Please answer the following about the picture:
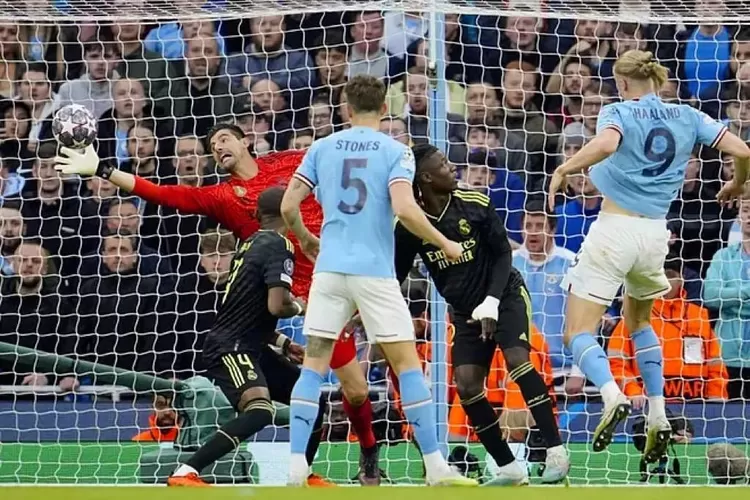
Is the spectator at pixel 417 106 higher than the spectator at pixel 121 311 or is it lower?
higher

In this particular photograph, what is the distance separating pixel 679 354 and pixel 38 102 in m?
5.05

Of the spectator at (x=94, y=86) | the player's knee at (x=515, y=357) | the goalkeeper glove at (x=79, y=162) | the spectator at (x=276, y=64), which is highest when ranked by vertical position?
the spectator at (x=276, y=64)

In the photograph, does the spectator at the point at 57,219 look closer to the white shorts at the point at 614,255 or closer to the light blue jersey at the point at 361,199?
the light blue jersey at the point at 361,199

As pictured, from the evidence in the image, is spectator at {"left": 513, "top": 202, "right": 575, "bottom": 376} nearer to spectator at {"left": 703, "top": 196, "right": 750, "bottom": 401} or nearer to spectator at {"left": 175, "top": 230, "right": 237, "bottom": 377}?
spectator at {"left": 703, "top": 196, "right": 750, "bottom": 401}

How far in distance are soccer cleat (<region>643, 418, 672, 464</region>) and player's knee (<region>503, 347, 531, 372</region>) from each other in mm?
760

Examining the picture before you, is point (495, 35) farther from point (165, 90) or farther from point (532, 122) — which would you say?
point (165, 90)

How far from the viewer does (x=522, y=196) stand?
11.1 metres

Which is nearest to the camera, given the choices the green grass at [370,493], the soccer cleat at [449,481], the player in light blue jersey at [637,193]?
the green grass at [370,493]

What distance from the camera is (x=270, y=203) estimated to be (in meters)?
8.51

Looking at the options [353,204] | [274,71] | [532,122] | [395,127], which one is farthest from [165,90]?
[353,204]

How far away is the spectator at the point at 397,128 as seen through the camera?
34.4 feet

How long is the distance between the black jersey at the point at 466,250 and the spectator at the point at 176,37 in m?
3.74

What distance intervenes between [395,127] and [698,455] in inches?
120

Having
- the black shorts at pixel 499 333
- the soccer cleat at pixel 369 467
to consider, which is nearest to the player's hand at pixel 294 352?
the soccer cleat at pixel 369 467
